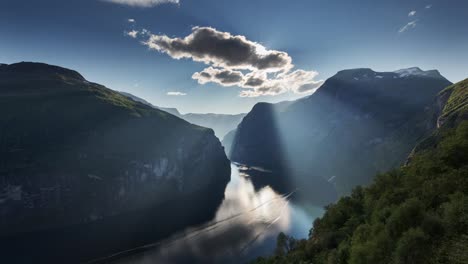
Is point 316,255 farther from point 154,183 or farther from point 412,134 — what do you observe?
point 412,134

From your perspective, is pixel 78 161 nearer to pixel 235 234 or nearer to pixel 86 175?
pixel 86 175

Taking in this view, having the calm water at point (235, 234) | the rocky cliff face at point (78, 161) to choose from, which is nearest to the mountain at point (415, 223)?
the calm water at point (235, 234)

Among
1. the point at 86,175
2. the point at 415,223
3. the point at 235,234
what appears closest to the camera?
the point at 415,223

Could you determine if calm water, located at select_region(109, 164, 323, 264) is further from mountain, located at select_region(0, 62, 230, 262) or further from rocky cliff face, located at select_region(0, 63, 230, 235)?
rocky cliff face, located at select_region(0, 63, 230, 235)

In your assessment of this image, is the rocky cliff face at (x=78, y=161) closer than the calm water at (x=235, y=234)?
No

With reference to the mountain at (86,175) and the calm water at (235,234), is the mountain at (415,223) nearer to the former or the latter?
the calm water at (235,234)

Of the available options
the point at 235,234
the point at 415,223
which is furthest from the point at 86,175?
the point at 415,223

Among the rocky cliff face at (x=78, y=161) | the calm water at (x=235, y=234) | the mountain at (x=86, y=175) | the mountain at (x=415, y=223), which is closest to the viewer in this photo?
the mountain at (x=415, y=223)
